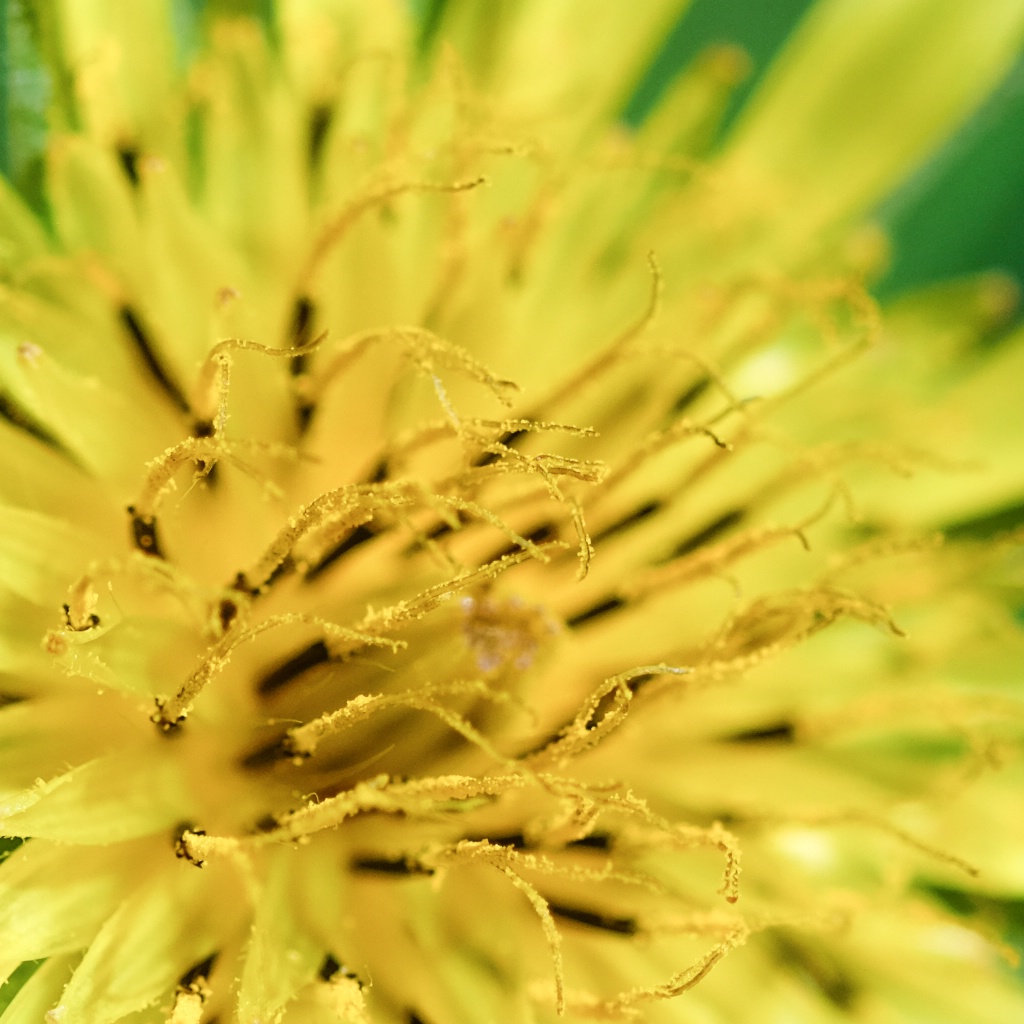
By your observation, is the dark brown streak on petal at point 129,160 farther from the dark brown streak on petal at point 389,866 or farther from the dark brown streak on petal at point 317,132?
the dark brown streak on petal at point 389,866

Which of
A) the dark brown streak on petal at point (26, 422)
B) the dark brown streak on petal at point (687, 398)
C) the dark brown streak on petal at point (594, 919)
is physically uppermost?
the dark brown streak on petal at point (687, 398)

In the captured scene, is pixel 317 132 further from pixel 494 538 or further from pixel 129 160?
pixel 494 538

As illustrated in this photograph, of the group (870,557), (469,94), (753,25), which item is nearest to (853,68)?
(753,25)

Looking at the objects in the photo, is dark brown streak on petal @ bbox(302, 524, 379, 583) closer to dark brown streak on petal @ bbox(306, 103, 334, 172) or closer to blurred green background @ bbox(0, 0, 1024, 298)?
dark brown streak on petal @ bbox(306, 103, 334, 172)

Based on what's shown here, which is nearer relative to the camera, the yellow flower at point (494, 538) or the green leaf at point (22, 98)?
the yellow flower at point (494, 538)

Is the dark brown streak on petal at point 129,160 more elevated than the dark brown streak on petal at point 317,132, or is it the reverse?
the dark brown streak on petal at point 317,132

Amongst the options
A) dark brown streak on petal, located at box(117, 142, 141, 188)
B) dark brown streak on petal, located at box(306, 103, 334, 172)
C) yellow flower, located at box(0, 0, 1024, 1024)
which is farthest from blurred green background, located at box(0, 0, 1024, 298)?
dark brown streak on petal, located at box(117, 142, 141, 188)

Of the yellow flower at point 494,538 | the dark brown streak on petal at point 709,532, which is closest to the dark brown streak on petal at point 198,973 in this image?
the yellow flower at point 494,538

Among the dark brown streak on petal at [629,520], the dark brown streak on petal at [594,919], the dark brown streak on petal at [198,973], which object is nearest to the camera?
the dark brown streak on petal at [198,973]

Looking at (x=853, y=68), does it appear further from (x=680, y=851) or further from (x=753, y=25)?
(x=680, y=851)
